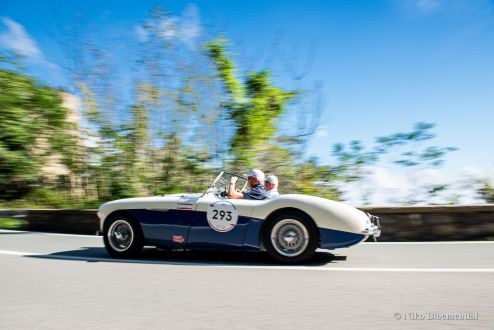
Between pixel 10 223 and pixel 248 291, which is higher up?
pixel 10 223

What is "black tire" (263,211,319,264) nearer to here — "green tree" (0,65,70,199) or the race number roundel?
the race number roundel

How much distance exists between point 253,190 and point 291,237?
2.72 ft

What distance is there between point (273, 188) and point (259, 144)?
15.0 ft

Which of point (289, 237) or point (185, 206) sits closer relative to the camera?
point (289, 237)

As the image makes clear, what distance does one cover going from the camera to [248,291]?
3881mm

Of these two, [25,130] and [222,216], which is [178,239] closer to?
[222,216]

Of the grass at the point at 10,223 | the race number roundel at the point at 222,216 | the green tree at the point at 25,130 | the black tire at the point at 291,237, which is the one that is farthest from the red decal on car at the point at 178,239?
the green tree at the point at 25,130

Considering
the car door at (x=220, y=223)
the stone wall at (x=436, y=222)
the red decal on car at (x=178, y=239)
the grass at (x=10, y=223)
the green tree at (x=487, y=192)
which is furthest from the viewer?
the grass at (x=10, y=223)

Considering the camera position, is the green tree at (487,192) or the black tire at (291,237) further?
the green tree at (487,192)

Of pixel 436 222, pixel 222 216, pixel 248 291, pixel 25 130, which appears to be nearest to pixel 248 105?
pixel 436 222

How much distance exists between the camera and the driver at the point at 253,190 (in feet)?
18.5

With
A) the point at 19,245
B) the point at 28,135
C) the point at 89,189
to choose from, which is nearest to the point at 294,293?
the point at 19,245

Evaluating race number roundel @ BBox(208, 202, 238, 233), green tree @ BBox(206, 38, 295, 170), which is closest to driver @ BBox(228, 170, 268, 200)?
race number roundel @ BBox(208, 202, 238, 233)

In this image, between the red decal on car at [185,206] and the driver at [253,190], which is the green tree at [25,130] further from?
the driver at [253,190]
